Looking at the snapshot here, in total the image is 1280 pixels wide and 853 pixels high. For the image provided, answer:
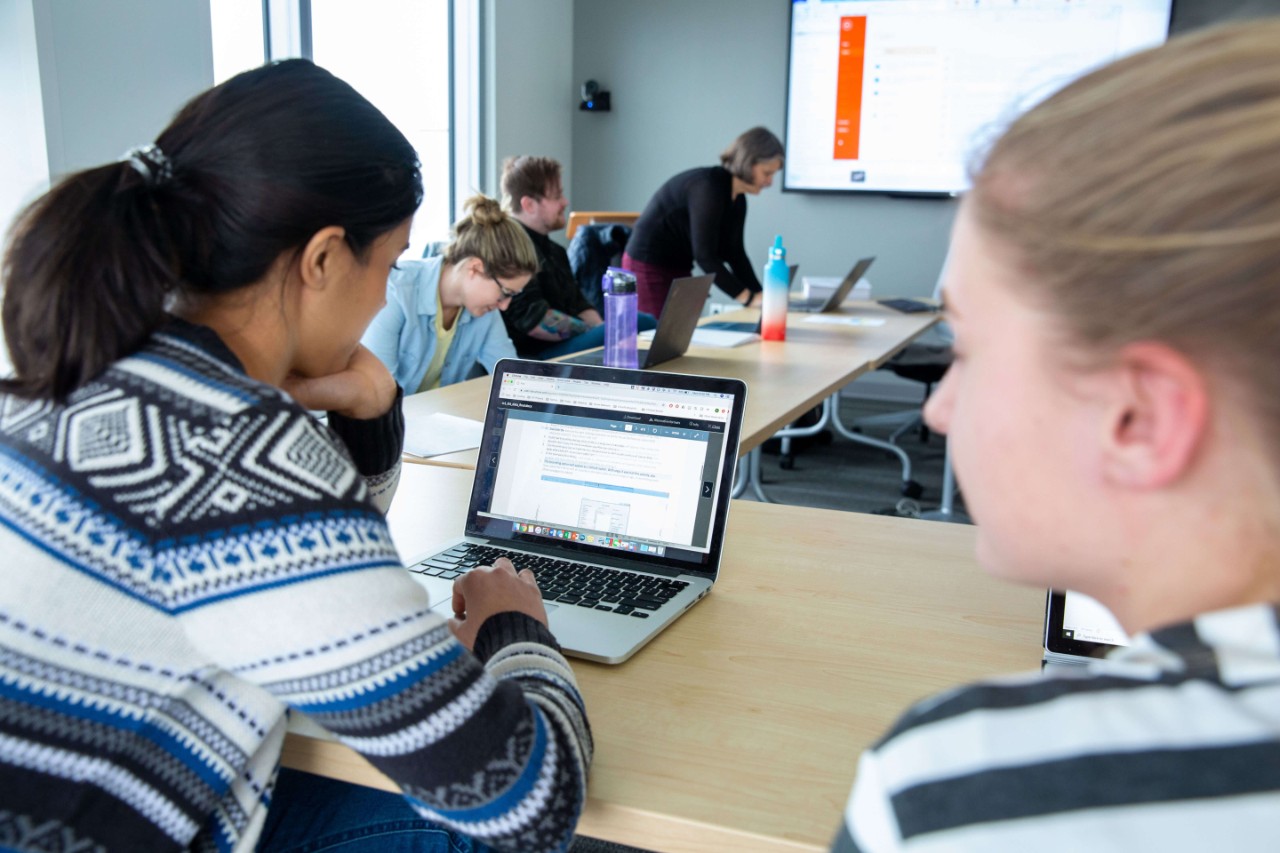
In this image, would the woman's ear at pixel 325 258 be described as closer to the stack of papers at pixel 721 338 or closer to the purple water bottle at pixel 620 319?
the purple water bottle at pixel 620 319

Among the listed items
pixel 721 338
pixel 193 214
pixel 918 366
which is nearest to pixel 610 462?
pixel 193 214

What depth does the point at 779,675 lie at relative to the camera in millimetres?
972

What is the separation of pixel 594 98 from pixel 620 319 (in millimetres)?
3969

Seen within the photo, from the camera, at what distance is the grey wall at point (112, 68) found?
9.29 feet

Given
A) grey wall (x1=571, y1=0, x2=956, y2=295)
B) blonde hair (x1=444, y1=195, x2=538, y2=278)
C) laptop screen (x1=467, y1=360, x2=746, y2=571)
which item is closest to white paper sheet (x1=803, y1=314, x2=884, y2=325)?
blonde hair (x1=444, y1=195, x2=538, y2=278)

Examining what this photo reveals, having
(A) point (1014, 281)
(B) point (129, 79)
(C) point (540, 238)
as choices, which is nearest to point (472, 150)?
(C) point (540, 238)

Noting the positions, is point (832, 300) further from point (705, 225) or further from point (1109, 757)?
point (1109, 757)

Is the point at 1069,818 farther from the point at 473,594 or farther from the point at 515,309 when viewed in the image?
the point at 515,309

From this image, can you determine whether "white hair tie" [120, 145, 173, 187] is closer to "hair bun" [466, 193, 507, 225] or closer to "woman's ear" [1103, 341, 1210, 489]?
"woman's ear" [1103, 341, 1210, 489]

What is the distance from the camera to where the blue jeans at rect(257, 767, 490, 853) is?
40.4 inches

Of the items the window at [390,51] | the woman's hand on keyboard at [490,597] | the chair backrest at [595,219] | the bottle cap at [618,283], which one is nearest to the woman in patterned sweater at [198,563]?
the woman's hand on keyboard at [490,597]

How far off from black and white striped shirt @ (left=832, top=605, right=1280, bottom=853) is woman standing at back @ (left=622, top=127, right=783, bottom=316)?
3.90 m

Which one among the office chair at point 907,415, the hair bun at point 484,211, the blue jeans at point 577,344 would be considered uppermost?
the hair bun at point 484,211

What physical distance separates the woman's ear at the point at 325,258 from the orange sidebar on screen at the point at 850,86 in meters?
5.18
